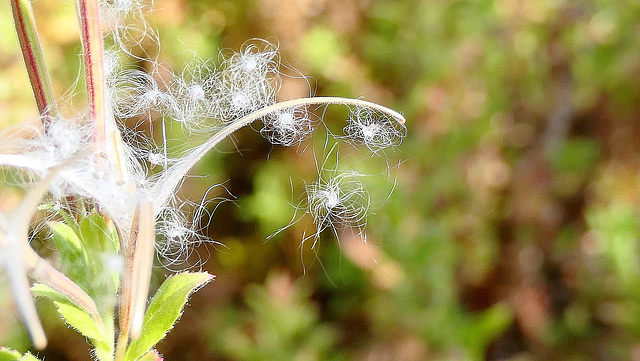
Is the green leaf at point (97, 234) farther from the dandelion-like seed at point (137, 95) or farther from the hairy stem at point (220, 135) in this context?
the dandelion-like seed at point (137, 95)

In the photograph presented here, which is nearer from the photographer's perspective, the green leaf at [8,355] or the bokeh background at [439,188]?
the green leaf at [8,355]

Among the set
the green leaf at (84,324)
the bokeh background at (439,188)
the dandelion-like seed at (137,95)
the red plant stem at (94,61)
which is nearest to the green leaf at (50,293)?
the green leaf at (84,324)

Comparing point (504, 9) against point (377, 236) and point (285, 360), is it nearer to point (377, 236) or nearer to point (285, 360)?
point (377, 236)

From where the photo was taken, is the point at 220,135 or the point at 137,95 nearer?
the point at 220,135

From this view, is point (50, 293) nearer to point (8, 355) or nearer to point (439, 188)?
point (8, 355)

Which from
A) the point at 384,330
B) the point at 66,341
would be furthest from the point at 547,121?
the point at 66,341

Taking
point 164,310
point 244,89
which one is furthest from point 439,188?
point 164,310

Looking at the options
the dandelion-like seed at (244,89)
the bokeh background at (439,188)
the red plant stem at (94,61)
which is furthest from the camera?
the bokeh background at (439,188)
